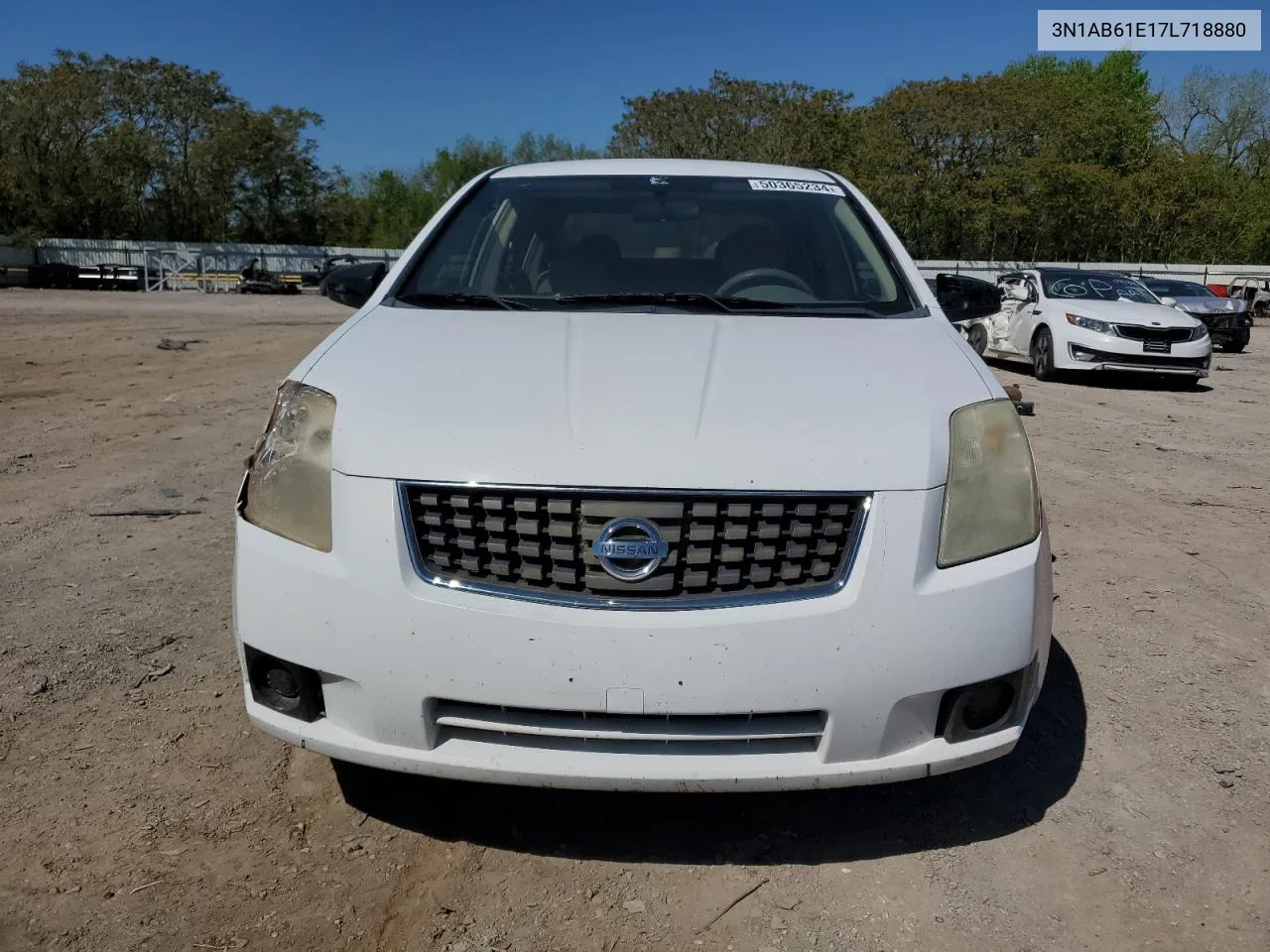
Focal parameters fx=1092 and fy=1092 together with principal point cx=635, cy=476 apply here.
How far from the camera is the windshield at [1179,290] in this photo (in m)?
19.9

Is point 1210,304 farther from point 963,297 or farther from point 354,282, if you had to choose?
point 354,282

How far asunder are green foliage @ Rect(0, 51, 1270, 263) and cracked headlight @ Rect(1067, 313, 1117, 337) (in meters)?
33.0

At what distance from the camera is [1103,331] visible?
1286cm

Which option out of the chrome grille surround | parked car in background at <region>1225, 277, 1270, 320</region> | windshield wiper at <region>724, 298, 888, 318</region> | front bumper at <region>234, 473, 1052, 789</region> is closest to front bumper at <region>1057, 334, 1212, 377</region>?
windshield wiper at <region>724, 298, 888, 318</region>

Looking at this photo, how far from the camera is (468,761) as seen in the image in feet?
7.13

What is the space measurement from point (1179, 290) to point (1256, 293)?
41.8 feet

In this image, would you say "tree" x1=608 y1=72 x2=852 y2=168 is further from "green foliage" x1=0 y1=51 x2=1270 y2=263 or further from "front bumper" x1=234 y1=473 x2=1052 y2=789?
"front bumper" x1=234 y1=473 x2=1052 y2=789

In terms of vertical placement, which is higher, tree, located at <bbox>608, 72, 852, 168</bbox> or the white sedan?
tree, located at <bbox>608, 72, 852, 168</bbox>

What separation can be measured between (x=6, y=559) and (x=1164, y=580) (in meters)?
4.77

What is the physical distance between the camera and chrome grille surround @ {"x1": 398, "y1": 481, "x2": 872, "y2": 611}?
212 cm

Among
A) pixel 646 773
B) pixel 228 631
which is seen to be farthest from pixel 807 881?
pixel 228 631

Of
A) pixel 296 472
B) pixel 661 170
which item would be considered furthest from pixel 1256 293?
pixel 296 472

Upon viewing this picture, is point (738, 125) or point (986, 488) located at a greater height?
point (738, 125)

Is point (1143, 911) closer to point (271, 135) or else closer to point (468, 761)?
point (468, 761)
